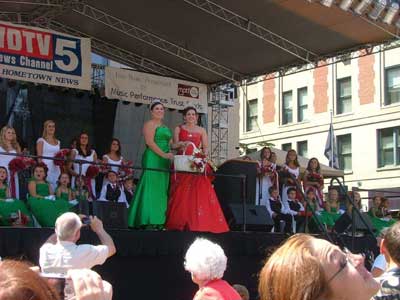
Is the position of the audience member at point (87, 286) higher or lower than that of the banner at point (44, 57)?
lower

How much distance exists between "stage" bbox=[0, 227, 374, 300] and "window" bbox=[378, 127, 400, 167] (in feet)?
66.4

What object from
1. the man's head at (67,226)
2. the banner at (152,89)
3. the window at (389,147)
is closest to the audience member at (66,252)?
the man's head at (67,226)

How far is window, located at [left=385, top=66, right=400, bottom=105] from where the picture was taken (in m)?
27.7

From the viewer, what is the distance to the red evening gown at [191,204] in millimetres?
8453

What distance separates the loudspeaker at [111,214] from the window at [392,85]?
853 inches

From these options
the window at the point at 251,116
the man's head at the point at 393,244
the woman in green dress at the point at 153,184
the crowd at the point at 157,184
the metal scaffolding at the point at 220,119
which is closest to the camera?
the man's head at the point at 393,244

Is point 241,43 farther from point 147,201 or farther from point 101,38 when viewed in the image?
point 147,201

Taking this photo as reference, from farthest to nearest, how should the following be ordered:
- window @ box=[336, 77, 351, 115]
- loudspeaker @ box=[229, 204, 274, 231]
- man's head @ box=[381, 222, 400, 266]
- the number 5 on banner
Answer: window @ box=[336, 77, 351, 115] < the number 5 on banner < loudspeaker @ box=[229, 204, 274, 231] < man's head @ box=[381, 222, 400, 266]

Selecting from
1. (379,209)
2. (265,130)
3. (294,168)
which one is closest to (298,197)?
(294,168)

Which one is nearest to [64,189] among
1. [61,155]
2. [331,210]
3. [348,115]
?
[61,155]

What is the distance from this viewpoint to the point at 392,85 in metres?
28.0

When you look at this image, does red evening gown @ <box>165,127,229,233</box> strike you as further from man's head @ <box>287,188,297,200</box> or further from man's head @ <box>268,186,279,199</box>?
man's head @ <box>287,188,297,200</box>

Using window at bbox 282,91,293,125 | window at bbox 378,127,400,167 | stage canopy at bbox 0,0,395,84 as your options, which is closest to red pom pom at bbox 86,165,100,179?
stage canopy at bbox 0,0,395,84

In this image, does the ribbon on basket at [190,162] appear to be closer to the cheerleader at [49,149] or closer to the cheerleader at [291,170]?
the cheerleader at [49,149]
